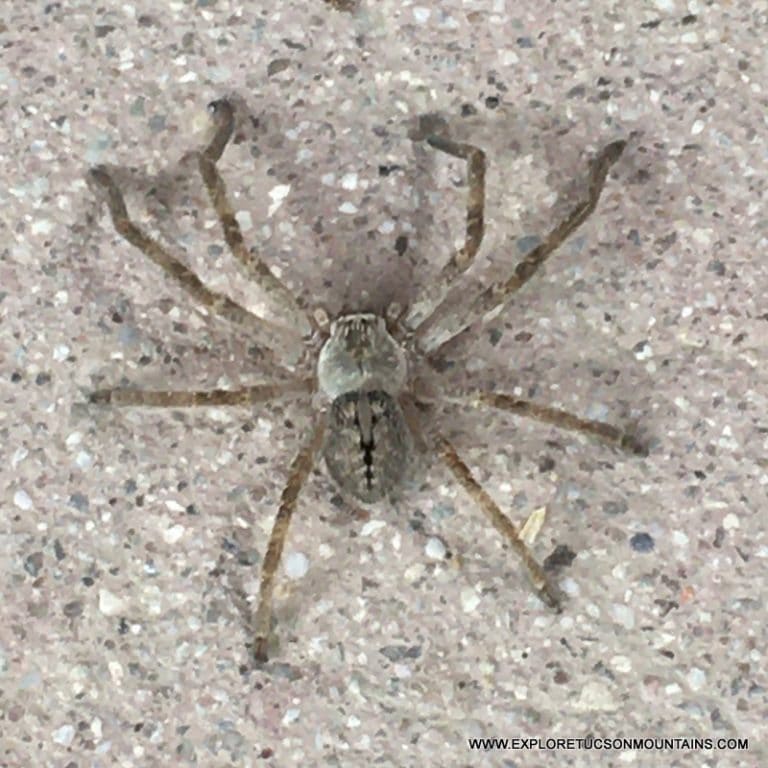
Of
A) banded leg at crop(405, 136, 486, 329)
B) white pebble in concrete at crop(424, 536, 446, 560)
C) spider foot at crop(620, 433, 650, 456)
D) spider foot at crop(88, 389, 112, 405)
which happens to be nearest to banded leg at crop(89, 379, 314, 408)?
spider foot at crop(88, 389, 112, 405)

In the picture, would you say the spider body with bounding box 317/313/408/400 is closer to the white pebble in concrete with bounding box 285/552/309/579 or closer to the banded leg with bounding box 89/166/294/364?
the banded leg with bounding box 89/166/294/364

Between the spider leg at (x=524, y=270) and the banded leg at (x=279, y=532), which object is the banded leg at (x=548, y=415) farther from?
the banded leg at (x=279, y=532)

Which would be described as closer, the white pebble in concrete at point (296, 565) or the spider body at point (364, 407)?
the spider body at point (364, 407)

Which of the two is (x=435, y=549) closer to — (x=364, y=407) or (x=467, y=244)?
(x=364, y=407)

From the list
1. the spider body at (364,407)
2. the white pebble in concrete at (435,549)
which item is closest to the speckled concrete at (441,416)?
the white pebble in concrete at (435,549)

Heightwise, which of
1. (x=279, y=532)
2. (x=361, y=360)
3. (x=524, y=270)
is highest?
(x=524, y=270)

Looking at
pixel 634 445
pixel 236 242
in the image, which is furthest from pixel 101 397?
pixel 634 445
